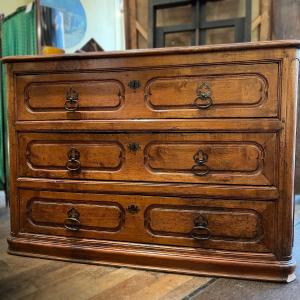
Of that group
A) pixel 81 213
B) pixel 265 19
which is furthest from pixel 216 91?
pixel 265 19

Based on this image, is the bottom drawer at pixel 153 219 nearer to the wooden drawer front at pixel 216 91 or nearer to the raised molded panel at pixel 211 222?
the raised molded panel at pixel 211 222

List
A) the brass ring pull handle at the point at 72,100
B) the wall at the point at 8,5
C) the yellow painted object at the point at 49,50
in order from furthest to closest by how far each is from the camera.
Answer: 1. the wall at the point at 8,5
2. the yellow painted object at the point at 49,50
3. the brass ring pull handle at the point at 72,100

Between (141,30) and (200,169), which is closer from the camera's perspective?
(200,169)

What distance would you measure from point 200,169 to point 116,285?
531mm

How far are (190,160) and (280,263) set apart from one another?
50 centimetres

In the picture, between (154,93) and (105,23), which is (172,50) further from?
(105,23)

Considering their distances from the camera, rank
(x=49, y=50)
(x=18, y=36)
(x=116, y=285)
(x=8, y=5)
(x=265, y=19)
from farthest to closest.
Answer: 1. (x=8, y=5)
2. (x=18, y=36)
3. (x=265, y=19)
4. (x=49, y=50)
5. (x=116, y=285)

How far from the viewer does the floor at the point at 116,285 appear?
1093 mm

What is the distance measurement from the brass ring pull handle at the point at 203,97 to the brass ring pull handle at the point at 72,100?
0.48 meters

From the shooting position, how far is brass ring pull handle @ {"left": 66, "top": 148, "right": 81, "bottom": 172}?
1.31 metres

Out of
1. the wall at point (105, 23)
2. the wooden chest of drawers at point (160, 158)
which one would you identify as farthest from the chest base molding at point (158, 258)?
the wall at point (105, 23)

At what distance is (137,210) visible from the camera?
127 centimetres

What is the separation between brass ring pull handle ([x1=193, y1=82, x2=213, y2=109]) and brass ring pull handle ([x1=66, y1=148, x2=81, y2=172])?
528 mm

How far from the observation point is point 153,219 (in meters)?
1.26
